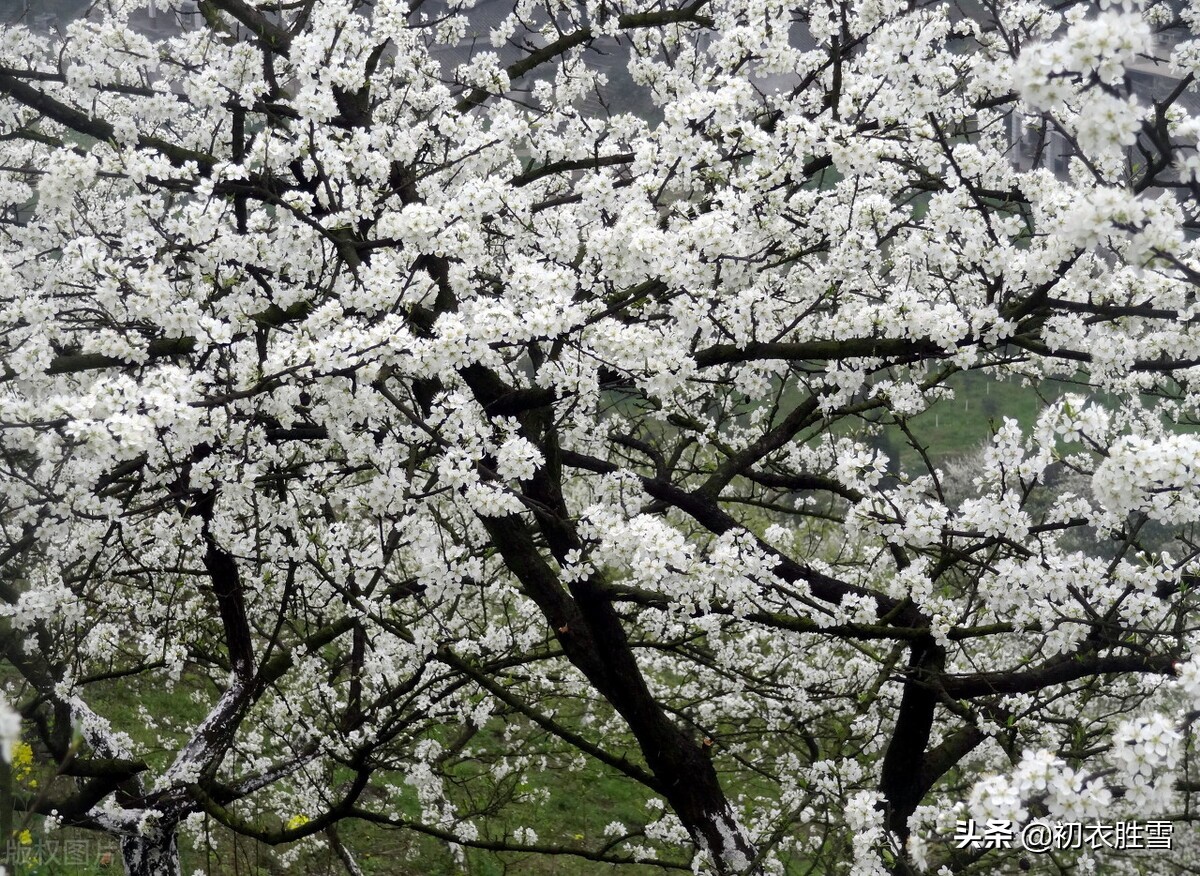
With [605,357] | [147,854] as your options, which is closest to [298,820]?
[147,854]

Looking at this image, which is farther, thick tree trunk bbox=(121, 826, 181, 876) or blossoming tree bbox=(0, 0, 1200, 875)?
thick tree trunk bbox=(121, 826, 181, 876)

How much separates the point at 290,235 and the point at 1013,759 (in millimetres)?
6079

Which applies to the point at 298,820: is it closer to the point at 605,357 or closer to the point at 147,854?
the point at 147,854

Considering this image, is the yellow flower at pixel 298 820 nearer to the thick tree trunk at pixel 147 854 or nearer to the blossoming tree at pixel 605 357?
the blossoming tree at pixel 605 357

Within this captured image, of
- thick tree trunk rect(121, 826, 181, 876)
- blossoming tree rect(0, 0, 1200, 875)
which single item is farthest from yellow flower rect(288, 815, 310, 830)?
thick tree trunk rect(121, 826, 181, 876)

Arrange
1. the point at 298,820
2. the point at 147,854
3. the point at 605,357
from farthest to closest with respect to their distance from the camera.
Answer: the point at 298,820
the point at 147,854
the point at 605,357

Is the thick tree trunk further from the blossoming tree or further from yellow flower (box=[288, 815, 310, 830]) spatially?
yellow flower (box=[288, 815, 310, 830])

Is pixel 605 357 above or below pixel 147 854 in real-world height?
above

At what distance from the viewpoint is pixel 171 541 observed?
733 cm

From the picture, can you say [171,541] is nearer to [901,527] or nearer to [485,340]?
[485,340]

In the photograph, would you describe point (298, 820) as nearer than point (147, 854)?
No

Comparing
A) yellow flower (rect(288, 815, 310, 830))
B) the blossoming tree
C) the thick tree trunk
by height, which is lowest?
the thick tree trunk

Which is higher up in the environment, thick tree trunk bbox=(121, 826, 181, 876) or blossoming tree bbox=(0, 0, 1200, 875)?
blossoming tree bbox=(0, 0, 1200, 875)

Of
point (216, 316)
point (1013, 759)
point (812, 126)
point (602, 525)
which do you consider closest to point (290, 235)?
point (216, 316)
